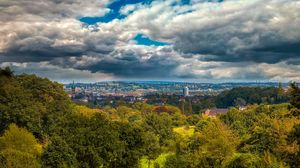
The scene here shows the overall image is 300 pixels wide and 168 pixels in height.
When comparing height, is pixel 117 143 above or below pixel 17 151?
above

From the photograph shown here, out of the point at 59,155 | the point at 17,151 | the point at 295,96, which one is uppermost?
the point at 295,96

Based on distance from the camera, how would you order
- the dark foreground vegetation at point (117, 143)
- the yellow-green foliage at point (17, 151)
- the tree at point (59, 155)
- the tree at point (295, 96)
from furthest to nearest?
1. the tree at point (59, 155)
2. the dark foreground vegetation at point (117, 143)
3. the yellow-green foliage at point (17, 151)
4. the tree at point (295, 96)

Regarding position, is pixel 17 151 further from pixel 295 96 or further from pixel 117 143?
pixel 295 96

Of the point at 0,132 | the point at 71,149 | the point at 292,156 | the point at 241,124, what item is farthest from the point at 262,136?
the point at 0,132

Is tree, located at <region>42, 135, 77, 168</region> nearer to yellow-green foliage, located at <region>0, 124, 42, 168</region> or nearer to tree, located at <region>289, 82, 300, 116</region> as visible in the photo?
yellow-green foliage, located at <region>0, 124, 42, 168</region>

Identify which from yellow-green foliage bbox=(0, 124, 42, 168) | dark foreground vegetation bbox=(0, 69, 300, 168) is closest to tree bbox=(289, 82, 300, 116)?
dark foreground vegetation bbox=(0, 69, 300, 168)

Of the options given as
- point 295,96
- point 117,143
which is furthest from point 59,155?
point 295,96

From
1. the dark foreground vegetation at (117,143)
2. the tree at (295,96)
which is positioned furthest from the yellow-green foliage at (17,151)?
the tree at (295,96)


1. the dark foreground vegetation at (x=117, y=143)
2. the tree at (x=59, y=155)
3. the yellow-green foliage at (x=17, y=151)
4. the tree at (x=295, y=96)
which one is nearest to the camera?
the tree at (x=295, y=96)

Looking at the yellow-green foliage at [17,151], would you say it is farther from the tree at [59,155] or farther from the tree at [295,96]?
the tree at [295,96]
